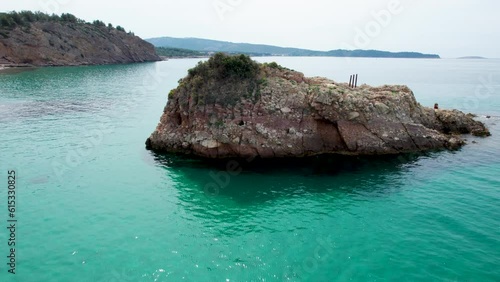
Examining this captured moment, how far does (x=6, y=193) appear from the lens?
25.1 meters

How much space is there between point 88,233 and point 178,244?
5974mm

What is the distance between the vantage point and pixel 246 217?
22500 millimetres

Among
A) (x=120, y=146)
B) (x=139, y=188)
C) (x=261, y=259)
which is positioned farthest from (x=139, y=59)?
(x=261, y=259)

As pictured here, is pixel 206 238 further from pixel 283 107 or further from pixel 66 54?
pixel 66 54

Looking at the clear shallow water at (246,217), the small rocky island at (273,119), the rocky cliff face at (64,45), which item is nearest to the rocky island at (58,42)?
the rocky cliff face at (64,45)

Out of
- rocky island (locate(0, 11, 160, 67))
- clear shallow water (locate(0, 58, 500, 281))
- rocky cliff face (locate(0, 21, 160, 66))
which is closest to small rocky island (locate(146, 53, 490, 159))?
clear shallow water (locate(0, 58, 500, 281))

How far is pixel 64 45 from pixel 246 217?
16156 centimetres

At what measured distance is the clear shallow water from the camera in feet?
57.1

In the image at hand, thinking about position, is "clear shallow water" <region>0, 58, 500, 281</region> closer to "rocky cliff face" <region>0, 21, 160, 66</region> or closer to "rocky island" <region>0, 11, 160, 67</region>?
"rocky cliff face" <region>0, 21, 160, 66</region>

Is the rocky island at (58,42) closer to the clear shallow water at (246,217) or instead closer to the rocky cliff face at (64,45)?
the rocky cliff face at (64,45)

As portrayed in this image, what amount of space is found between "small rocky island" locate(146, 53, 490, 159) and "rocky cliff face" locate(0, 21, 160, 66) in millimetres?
126714

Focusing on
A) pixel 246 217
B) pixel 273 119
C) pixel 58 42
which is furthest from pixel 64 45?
pixel 246 217

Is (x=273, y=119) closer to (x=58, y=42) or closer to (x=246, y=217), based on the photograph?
(x=246, y=217)

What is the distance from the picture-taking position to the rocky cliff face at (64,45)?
127 metres
